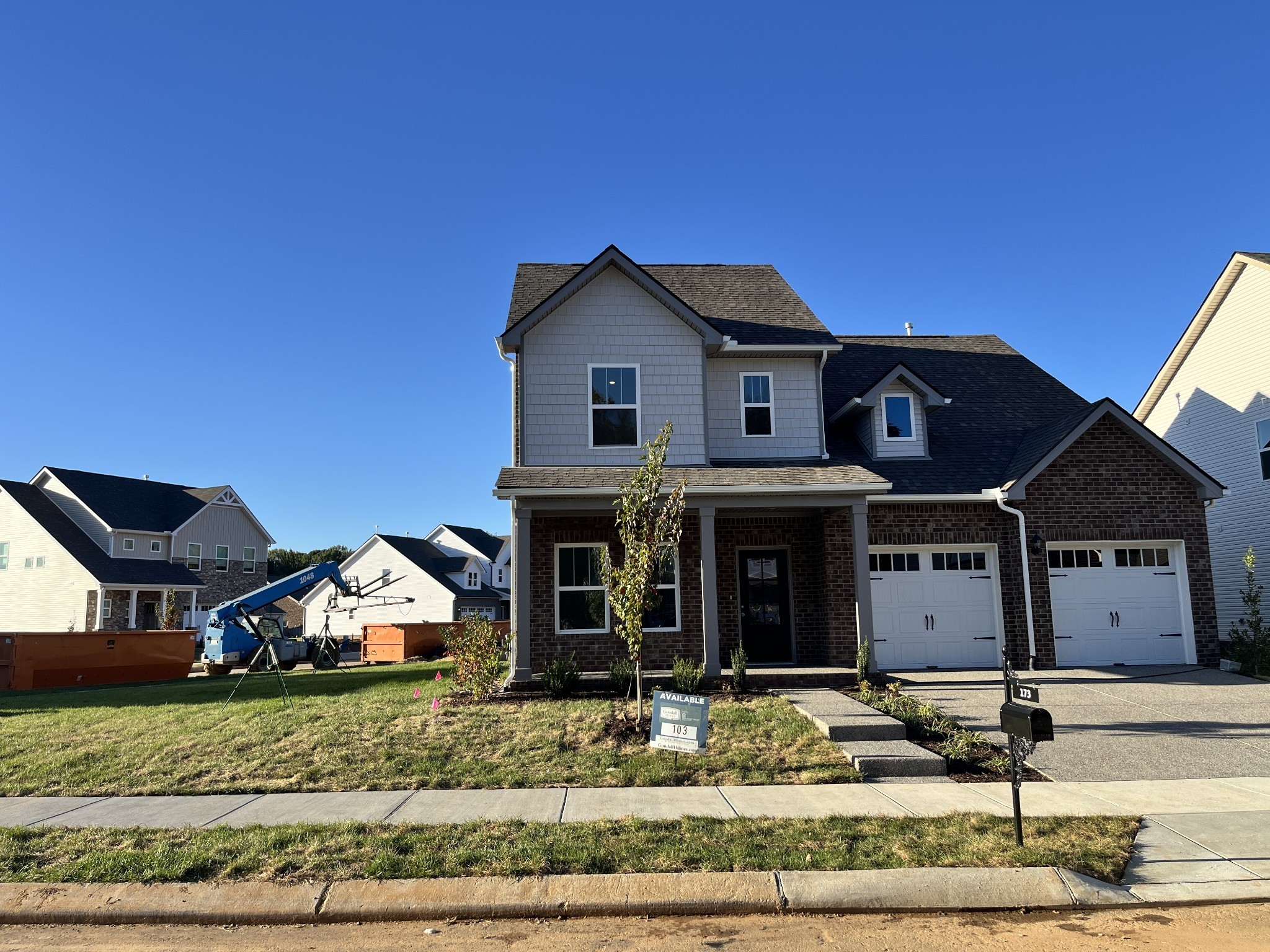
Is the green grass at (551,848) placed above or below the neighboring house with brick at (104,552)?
below

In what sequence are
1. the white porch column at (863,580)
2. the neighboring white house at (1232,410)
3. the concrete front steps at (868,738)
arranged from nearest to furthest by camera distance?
1. the concrete front steps at (868,738)
2. the white porch column at (863,580)
3. the neighboring white house at (1232,410)

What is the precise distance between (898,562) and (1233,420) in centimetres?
1004

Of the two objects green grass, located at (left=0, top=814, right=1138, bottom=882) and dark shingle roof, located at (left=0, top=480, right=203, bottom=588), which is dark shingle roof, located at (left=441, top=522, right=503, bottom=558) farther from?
green grass, located at (left=0, top=814, right=1138, bottom=882)

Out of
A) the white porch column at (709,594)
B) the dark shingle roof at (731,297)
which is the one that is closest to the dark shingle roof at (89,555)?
the dark shingle roof at (731,297)

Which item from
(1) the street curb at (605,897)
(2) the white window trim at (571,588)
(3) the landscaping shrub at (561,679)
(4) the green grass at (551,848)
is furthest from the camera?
(2) the white window trim at (571,588)

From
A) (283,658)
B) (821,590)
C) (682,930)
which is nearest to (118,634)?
(283,658)

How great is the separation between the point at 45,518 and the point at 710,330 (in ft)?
109

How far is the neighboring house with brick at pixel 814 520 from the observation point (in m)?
15.3

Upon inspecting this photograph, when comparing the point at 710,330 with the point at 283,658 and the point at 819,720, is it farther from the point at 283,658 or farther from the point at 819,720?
the point at 283,658

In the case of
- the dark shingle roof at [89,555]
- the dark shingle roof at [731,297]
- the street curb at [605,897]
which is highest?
the dark shingle roof at [731,297]

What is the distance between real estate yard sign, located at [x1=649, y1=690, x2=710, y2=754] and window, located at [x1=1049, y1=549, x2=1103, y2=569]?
1036cm

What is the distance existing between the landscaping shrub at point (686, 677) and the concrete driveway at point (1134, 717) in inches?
136

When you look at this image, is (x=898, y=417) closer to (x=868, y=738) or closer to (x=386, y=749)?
(x=868, y=738)

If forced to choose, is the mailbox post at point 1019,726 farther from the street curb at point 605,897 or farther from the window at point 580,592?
the window at point 580,592
